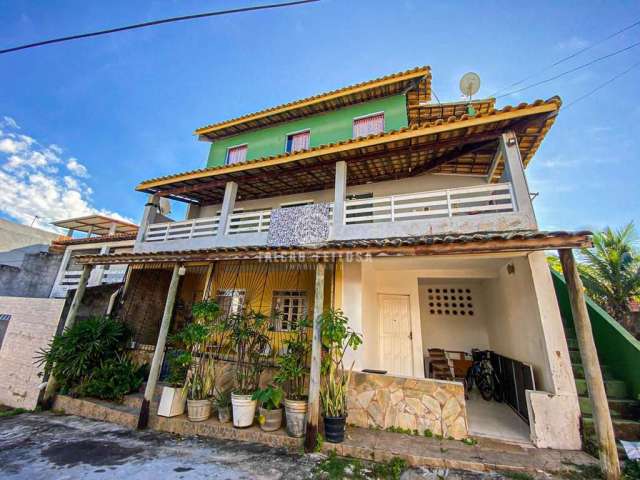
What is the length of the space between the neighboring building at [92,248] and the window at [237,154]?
5.46m

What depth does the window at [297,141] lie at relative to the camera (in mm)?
9953

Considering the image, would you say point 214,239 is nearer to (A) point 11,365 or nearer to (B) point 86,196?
(A) point 11,365

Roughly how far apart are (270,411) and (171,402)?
210 cm

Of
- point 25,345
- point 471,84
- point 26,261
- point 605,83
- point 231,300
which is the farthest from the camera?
point 26,261

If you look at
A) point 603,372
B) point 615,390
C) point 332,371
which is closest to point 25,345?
point 332,371

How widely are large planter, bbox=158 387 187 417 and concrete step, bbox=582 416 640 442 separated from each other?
6907 millimetres

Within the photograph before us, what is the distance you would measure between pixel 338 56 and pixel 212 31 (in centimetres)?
456

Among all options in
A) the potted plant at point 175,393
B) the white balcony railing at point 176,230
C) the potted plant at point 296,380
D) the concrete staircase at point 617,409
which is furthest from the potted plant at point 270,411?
the white balcony railing at point 176,230

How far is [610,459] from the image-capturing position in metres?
3.16

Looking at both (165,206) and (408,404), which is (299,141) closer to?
(165,206)

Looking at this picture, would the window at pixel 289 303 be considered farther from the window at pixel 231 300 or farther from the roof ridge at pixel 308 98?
the roof ridge at pixel 308 98

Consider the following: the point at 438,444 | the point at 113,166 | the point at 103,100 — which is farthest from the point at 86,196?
the point at 438,444

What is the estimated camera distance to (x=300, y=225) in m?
7.17

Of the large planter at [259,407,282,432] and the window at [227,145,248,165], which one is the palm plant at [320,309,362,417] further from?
the window at [227,145,248,165]
